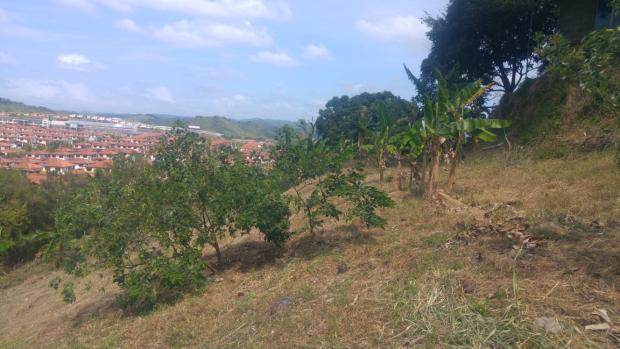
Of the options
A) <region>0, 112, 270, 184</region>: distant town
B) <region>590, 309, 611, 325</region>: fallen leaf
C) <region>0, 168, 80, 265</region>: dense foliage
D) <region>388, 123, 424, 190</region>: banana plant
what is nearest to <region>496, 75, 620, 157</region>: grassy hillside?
<region>388, 123, 424, 190</region>: banana plant

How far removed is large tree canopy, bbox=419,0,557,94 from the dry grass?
8.92 meters

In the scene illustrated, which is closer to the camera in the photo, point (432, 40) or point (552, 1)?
point (552, 1)

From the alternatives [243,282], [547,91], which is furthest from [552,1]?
[243,282]

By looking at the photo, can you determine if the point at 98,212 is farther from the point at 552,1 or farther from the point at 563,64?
the point at 552,1

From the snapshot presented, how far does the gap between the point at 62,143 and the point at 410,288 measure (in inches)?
1974

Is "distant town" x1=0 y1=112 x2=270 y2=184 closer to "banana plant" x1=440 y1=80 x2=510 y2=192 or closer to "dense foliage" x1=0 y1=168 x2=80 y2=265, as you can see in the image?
"dense foliage" x1=0 y1=168 x2=80 y2=265

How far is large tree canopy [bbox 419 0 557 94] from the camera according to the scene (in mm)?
16109

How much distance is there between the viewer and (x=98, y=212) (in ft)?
21.1

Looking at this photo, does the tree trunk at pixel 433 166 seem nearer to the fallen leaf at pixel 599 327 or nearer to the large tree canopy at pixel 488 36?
the fallen leaf at pixel 599 327

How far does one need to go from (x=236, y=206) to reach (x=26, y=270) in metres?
16.1

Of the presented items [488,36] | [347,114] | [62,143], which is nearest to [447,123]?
[488,36]

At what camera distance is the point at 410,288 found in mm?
4621

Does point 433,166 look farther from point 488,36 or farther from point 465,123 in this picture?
point 488,36

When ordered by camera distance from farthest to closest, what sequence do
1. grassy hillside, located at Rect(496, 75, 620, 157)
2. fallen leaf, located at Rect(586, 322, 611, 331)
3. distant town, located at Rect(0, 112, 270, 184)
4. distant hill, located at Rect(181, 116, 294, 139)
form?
1. distant hill, located at Rect(181, 116, 294, 139)
2. distant town, located at Rect(0, 112, 270, 184)
3. grassy hillside, located at Rect(496, 75, 620, 157)
4. fallen leaf, located at Rect(586, 322, 611, 331)
